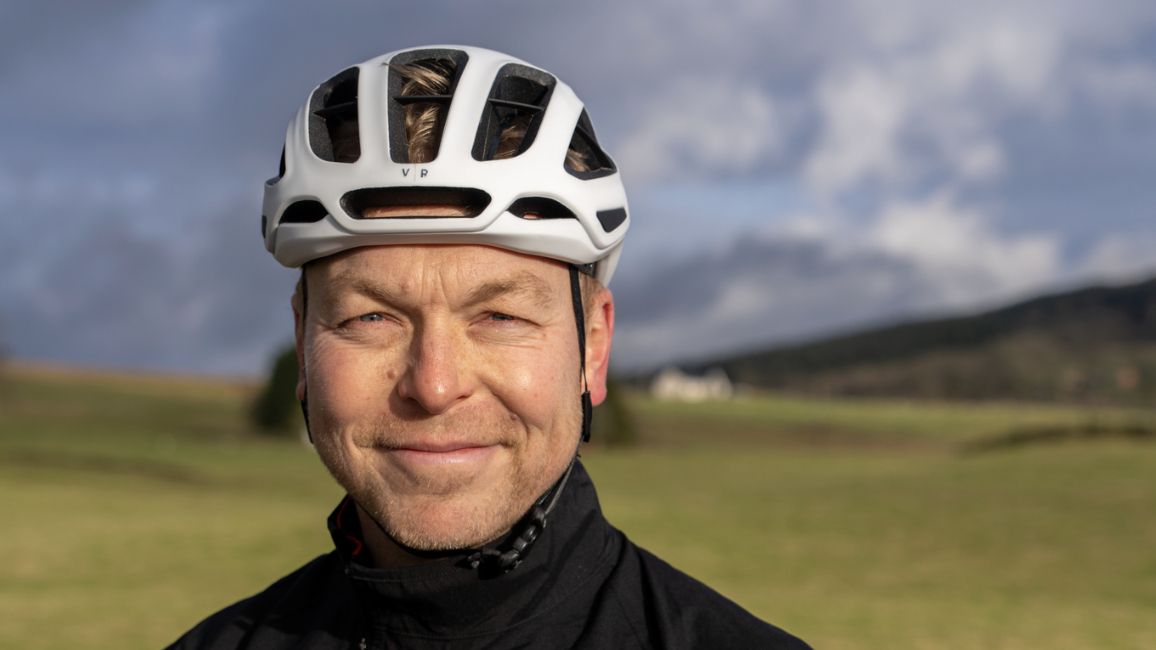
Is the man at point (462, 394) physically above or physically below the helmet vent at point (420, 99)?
below

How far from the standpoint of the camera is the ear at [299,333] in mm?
3504

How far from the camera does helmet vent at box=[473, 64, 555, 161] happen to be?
3.43 meters

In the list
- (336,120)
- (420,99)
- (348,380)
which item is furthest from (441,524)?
(336,120)

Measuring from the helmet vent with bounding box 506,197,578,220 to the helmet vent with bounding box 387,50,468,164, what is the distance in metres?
0.28

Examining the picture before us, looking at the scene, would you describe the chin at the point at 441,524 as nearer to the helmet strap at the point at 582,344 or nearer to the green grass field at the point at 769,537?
the helmet strap at the point at 582,344

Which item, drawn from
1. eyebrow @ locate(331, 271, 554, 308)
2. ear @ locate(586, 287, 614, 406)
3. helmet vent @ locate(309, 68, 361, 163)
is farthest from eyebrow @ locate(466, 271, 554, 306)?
helmet vent @ locate(309, 68, 361, 163)

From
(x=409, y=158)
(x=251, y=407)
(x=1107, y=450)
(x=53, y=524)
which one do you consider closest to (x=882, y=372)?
(x=251, y=407)

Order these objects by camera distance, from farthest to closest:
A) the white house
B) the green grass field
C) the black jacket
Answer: the white house
the green grass field
the black jacket

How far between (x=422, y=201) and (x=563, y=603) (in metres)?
1.13

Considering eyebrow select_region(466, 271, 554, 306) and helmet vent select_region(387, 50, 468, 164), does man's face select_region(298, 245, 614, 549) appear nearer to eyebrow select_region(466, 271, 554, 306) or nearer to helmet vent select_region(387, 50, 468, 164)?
eyebrow select_region(466, 271, 554, 306)

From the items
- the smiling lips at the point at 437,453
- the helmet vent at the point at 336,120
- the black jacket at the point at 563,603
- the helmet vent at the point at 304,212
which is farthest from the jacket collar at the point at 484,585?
the helmet vent at the point at 336,120

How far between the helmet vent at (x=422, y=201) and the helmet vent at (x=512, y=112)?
152 millimetres

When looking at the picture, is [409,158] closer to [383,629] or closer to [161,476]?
[383,629]

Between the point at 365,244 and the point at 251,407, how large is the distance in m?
68.5
